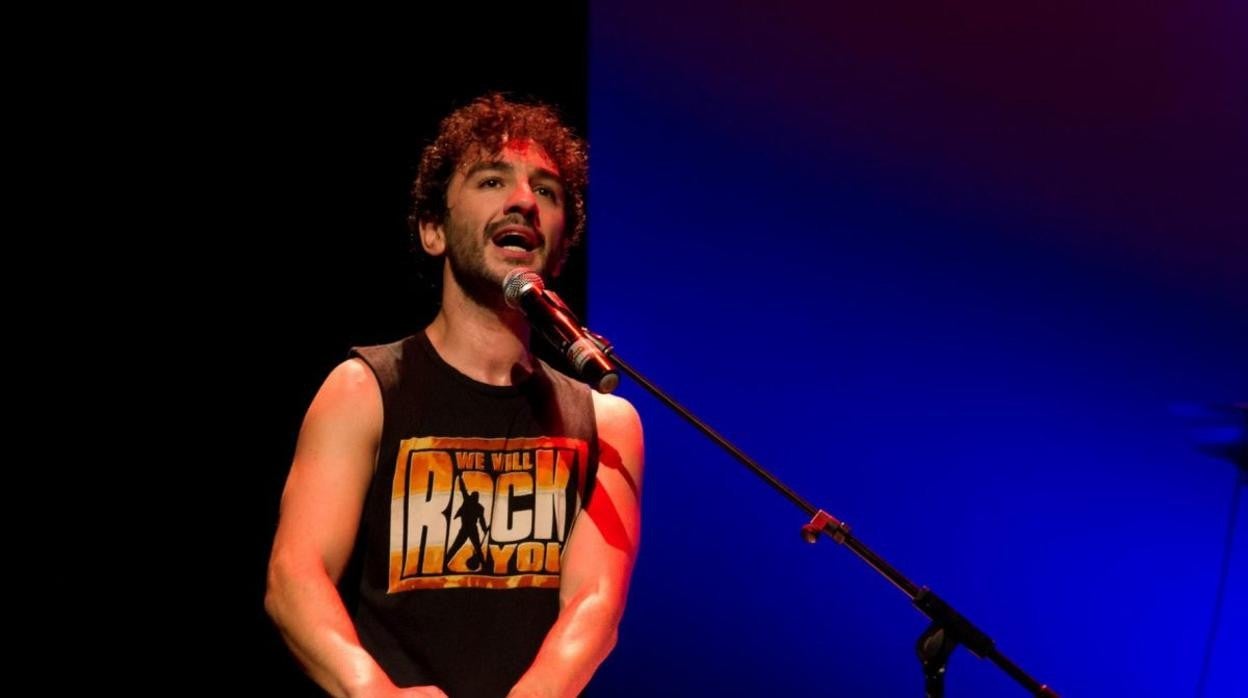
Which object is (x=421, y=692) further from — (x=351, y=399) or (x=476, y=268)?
(x=476, y=268)

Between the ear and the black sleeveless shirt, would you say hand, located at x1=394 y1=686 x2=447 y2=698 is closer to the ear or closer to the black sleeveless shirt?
→ the black sleeveless shirt

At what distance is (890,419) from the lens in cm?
322

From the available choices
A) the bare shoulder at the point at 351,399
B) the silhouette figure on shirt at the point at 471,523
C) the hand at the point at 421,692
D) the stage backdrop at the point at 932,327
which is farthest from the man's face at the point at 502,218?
the stage backdrop at the point at 932,327

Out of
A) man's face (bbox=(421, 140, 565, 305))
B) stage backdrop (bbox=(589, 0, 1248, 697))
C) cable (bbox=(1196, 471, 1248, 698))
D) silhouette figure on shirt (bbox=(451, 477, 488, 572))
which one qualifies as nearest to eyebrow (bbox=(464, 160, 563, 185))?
man's face (bbox=(421, 140, 565, 305))

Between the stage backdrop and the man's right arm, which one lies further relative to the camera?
the stage backdrop

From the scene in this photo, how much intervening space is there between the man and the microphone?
0.72 feet

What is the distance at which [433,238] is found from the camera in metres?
2.58

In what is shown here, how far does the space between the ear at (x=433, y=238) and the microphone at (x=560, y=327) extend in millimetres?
347

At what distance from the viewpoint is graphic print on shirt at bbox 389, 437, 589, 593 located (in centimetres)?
226

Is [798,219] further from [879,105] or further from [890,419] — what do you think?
[890,419]

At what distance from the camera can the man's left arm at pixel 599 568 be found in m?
2.16

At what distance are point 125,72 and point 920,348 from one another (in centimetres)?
208

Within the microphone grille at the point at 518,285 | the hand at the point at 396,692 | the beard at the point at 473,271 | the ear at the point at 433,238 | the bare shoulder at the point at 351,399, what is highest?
the ear at the point at 433,238

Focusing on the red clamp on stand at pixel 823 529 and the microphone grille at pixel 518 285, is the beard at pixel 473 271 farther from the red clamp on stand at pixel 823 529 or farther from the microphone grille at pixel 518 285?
the red clamp on stand at pixel 823 529
